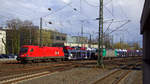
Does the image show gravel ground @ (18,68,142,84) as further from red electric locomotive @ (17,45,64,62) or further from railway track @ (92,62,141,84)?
red electric locomotive @ (17,45,64,62)

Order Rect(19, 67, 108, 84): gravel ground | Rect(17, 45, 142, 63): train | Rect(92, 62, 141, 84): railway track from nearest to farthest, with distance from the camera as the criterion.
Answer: Rect(19, 67, 108, 84): gravel ground, Rect(92, 62, 141, 84): railway track, Rect(17, 45, 142, 63): train

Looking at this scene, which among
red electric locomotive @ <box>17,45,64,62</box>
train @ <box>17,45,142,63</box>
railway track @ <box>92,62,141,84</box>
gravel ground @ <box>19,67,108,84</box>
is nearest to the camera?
gravel ground @ <box>19,67,108,84</box>

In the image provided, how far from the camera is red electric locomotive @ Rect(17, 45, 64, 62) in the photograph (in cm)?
2693

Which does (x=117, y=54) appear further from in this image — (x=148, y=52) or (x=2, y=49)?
(x=148, y=52)

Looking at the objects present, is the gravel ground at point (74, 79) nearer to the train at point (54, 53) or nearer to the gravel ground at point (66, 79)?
the gravel ground at point (66, 79)

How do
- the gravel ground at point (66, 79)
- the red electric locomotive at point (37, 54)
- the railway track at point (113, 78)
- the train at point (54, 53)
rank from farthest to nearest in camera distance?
the train at point (54, 53) → the red electric locomotive at point (37, 54) → the railway track at point (113, 78) → the gravel ground at point (66, 79)

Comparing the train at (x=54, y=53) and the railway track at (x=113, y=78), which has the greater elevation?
the train at (x=54, y=53)

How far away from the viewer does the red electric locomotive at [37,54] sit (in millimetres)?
26931

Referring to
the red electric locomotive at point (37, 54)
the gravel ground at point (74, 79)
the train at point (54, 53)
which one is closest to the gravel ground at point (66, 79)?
the gravel ground at point (74, 79)

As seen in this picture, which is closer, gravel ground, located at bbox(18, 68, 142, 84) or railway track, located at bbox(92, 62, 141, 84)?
gravel ground, located at bbox(18, 68, 142, 84)

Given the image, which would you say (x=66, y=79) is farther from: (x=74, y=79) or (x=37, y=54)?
(x=37, y=54)

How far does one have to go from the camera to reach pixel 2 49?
59.6m

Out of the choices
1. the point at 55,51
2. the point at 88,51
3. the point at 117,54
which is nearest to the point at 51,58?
the point at 55,51

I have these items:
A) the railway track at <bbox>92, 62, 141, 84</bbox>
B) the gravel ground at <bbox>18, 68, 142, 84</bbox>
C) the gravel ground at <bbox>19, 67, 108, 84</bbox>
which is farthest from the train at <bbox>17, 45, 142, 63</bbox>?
the railway track at <bbox>92, 62, 141, 84</bbox>
